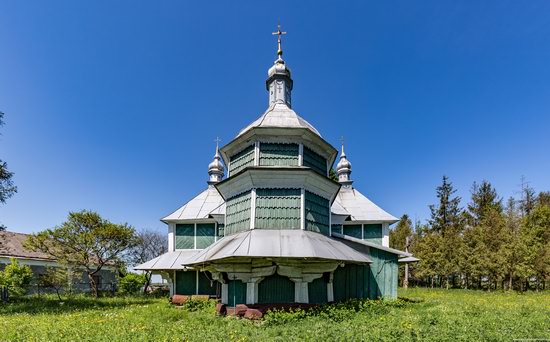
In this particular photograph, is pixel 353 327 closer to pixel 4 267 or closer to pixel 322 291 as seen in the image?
pixel 322 291

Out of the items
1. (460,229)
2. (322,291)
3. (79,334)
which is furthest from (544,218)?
(79,334)

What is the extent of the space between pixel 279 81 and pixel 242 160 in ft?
17.7

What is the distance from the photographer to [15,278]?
2238 cm

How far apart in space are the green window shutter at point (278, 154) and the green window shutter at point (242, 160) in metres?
0.57

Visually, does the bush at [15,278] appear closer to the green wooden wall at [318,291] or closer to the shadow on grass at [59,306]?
the shadow on grass at [59,306]

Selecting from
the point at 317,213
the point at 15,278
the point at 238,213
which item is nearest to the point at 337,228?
the point at 317,213

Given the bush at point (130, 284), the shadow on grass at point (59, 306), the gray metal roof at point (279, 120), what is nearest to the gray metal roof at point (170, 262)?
the shadow on grass at point (59, 306)

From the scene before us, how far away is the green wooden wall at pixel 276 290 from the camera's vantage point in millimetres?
10961

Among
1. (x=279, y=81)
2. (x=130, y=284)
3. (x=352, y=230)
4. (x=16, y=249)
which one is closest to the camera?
(x=279, y=81)

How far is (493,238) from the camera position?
1169 inches

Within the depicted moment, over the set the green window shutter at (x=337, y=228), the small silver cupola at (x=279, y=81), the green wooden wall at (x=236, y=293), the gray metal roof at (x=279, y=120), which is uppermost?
the small silver cupola at (x=279, y=81)

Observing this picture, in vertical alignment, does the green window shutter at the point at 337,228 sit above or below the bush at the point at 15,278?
above

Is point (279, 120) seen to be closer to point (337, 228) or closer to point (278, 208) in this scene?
point (278, 208)

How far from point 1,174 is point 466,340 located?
20436mm
